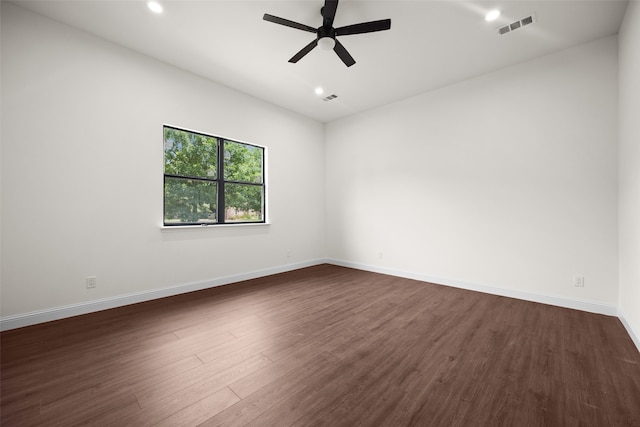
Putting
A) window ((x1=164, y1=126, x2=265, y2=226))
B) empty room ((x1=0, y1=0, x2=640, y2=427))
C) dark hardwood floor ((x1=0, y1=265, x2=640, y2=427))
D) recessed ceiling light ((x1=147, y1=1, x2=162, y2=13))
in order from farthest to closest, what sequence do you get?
1. window ((x1=164, y1=126, x2=265, y2=226))
2. recessed ceiling light ((x1=147, y1=1, x2=162, y2=13))
3. empty room ((x1=0, y1=0, x2=640, y2=427))
4. dark hardwood floor ((x1=0, y1=265, x2=640, y2=427))

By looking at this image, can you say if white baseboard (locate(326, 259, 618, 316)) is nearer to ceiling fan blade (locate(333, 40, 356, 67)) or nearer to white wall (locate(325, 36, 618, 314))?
white wall (locate(325, 36, 618, 314))

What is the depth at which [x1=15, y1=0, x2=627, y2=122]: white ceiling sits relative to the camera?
8.62 feet

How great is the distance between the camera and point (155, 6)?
262cm

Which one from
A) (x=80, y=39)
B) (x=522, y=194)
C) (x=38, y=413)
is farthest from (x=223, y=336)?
(x=522, y=194)

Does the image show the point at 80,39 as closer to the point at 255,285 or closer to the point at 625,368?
the point at 255,285

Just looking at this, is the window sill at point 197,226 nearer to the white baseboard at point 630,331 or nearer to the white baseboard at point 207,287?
the white baseboard at point 207,287

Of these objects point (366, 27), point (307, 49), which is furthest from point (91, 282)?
point (366, 27)

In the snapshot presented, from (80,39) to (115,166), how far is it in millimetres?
1438

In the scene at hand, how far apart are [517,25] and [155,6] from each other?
150 inches

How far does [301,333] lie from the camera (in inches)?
99.2

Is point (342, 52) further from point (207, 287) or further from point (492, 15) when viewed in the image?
point (207, 287)

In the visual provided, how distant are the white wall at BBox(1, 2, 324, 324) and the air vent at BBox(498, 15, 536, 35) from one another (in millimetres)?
3790

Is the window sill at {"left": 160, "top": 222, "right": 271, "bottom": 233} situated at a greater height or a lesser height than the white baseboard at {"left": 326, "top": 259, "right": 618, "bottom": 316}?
greater

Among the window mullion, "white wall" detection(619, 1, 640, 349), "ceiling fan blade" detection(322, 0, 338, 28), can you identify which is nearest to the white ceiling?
"ceiling fan blade" detection(322, 0, 338, 28)
